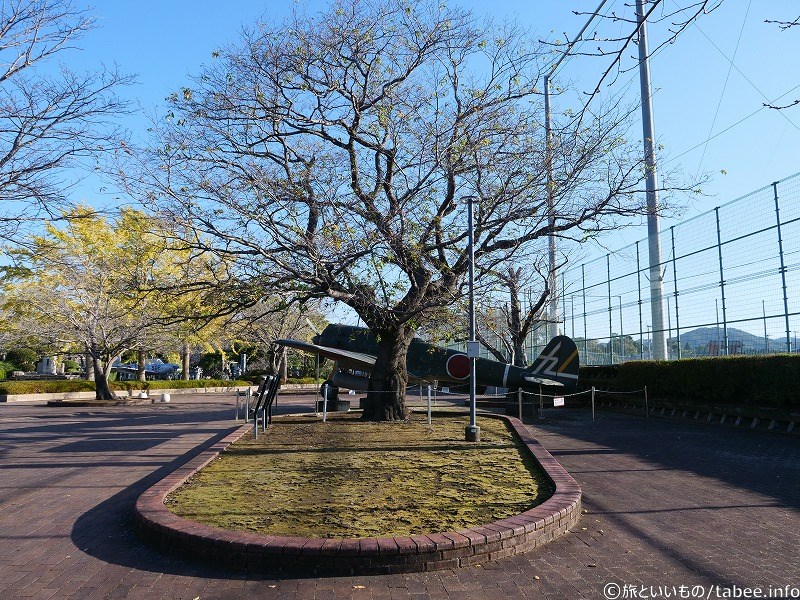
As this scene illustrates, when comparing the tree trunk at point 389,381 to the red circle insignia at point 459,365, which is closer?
the tree trunk at point 389,381

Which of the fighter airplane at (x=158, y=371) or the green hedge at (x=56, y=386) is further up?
the fighter airplane at (x=158, y=371)

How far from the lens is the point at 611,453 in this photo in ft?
33.5

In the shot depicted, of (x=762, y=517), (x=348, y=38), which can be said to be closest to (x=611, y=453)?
(x=762, y=517)

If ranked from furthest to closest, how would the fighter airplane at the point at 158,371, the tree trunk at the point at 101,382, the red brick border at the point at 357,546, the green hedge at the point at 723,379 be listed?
1. the fighter airplane at the point at 158,371
2. the tree trunk at the point at 101,382
3. the green hedge at the point at 723,379
4. the red brick border at the point at 357,546

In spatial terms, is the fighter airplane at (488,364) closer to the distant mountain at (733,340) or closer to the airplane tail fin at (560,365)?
the airplane tail fin at (560,365)

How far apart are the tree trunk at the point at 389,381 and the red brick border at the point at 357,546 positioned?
28.2ft

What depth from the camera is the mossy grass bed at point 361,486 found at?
5.36m

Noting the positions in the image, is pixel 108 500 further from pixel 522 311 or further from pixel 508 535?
pixel 522 311

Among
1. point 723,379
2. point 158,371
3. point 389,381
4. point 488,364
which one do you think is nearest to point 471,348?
point 389,381

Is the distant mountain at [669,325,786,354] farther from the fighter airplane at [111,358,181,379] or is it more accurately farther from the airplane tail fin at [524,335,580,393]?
the fighter airplane at [111,358,181,379]

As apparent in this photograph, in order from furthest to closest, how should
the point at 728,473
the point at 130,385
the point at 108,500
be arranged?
the point at 130,385 < the point at 728,473 < the point at 108,500

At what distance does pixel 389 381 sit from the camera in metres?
14.0

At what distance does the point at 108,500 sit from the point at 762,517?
7112 mm

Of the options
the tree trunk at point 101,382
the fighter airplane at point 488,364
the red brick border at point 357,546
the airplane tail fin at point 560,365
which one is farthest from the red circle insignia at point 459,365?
the tree trunk at point 101,382
